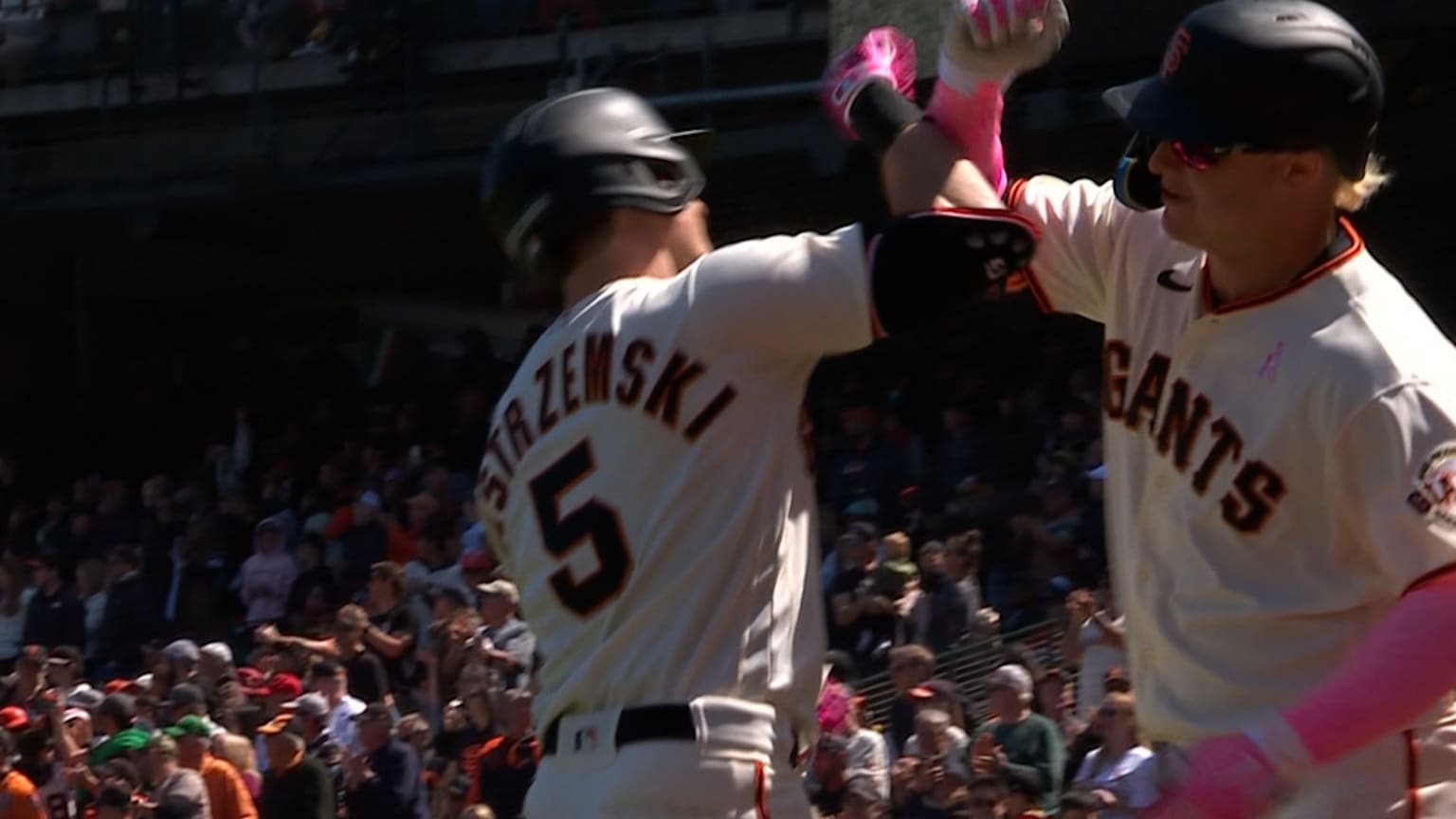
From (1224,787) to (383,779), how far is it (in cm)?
713

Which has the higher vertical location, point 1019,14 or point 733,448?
point 1019,14

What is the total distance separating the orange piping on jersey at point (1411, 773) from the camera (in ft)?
9.82

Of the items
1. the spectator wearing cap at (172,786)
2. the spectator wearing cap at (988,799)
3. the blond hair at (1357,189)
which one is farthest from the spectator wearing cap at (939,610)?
the blond hair at (1357,189)

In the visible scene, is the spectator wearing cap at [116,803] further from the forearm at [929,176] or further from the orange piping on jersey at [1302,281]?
the orange piping on jersey at [1302,281]

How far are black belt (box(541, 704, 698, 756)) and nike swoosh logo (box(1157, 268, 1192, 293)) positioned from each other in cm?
83

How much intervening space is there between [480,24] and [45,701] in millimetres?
7139

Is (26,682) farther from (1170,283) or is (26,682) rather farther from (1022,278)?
(1170,283)

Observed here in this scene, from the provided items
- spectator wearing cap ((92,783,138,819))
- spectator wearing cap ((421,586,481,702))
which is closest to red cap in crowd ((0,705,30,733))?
spectator wearing cap ((92,783,138,819))

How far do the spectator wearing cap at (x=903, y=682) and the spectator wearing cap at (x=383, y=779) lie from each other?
6.17 feet

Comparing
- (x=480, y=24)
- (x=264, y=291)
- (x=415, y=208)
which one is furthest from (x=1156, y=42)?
(x=264, y=291)

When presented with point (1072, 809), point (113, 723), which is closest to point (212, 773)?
point (113, 723)

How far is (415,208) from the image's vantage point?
62.2 feet

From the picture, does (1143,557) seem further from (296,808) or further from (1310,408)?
(296,808)

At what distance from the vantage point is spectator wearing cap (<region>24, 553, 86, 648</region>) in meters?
14.3
